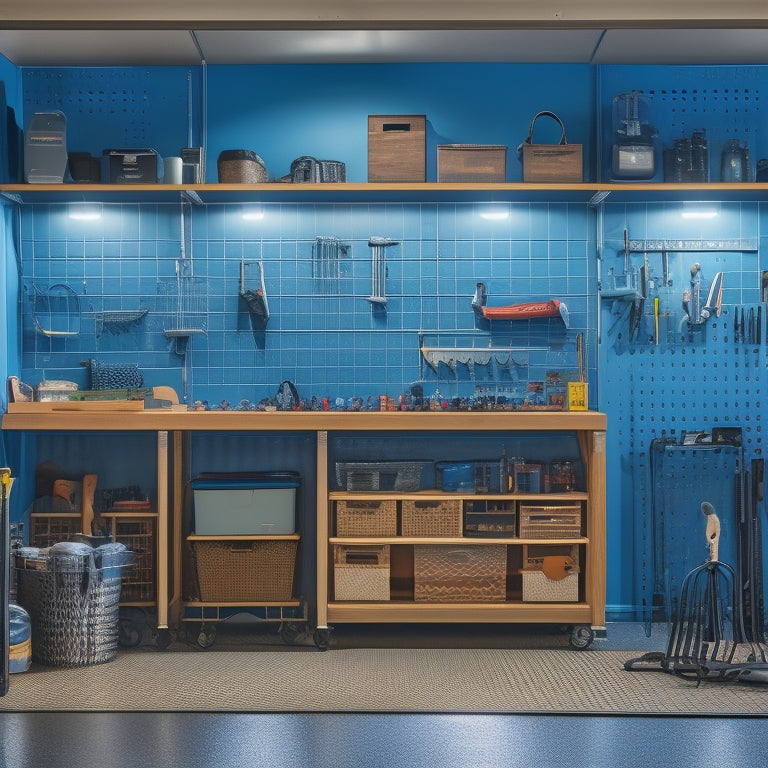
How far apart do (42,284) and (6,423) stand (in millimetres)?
1046

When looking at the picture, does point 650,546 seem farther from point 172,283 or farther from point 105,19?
point 105,19

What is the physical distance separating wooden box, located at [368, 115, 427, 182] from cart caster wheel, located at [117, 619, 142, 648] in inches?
107

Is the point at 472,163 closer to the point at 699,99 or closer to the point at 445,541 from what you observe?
the point at 699,99

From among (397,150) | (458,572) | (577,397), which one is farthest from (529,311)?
(458,572)

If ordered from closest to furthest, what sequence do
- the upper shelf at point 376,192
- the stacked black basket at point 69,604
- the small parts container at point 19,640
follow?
the small parts container at point 19,640 → the stacked black basket at point 69,604 → the upper shelf at point 376,192

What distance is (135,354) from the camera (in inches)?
222

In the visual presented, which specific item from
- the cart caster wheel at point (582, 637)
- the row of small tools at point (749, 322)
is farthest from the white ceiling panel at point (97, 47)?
the cart caster wheel at point (582, 637)

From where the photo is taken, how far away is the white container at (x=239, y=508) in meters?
5.08

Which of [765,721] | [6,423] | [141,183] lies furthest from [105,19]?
[765,721]

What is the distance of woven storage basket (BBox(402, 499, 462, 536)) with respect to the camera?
202 inches

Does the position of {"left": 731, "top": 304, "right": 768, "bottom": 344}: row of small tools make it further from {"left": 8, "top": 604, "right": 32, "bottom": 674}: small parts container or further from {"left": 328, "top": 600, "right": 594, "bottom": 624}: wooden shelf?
{"left": 8, "top": 604, "right": 32, "bottom": 674}: small parts container

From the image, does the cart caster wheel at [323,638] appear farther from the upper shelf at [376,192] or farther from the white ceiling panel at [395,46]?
the white ceiling panel at [395,46]

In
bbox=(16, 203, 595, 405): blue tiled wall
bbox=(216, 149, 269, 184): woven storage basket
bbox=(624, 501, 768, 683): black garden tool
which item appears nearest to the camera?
bbox=(624, 501, 768, 683): black garden tool

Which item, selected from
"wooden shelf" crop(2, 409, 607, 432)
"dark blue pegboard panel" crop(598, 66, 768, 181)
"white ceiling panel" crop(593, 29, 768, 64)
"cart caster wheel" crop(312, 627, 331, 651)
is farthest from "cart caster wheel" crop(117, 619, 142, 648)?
"white ceiling panel" crop(593, 29, 768, 64)
